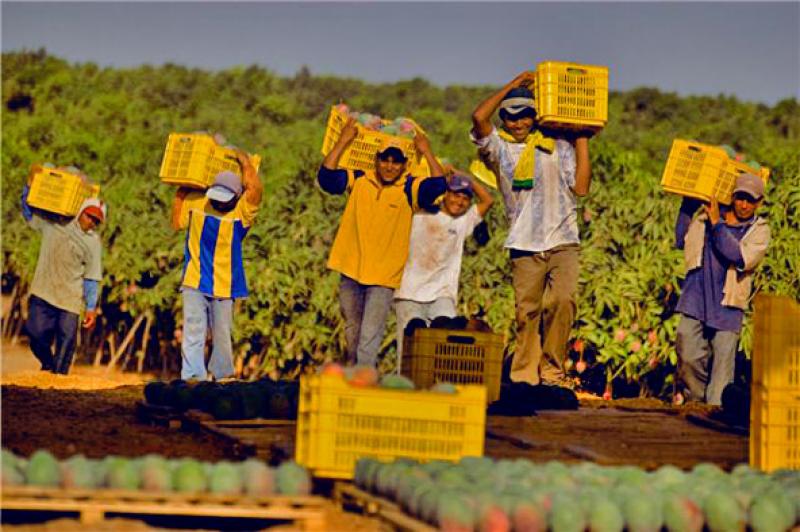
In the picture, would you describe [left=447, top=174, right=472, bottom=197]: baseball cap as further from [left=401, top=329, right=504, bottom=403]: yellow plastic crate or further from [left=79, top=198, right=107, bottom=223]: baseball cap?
[left=79, top=198, right=107, bottom=223]: baseball cap

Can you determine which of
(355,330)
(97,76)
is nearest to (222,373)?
(355,330)

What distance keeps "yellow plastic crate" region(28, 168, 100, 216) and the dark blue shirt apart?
579 cm

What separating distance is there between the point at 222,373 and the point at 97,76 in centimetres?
5401

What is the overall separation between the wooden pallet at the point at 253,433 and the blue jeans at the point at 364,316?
1.76 m

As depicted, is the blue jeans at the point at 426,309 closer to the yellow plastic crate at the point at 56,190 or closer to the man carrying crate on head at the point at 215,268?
Answer: the man carrying crate on head at the point at 215,268

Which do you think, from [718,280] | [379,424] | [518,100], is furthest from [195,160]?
[379,424]

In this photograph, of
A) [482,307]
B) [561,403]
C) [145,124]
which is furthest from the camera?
[145,124]

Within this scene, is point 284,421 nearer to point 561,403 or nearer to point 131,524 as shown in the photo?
point 561,403

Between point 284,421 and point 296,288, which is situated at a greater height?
point 296,288

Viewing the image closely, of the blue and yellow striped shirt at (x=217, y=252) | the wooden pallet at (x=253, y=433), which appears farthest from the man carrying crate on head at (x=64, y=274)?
the wooden pallet at (x=253, y=433)

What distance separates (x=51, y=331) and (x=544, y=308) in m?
5.68

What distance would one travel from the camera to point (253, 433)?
9.86 m

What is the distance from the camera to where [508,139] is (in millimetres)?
12141

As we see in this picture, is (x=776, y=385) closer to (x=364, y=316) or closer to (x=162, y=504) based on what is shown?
(x=162, y=504)
